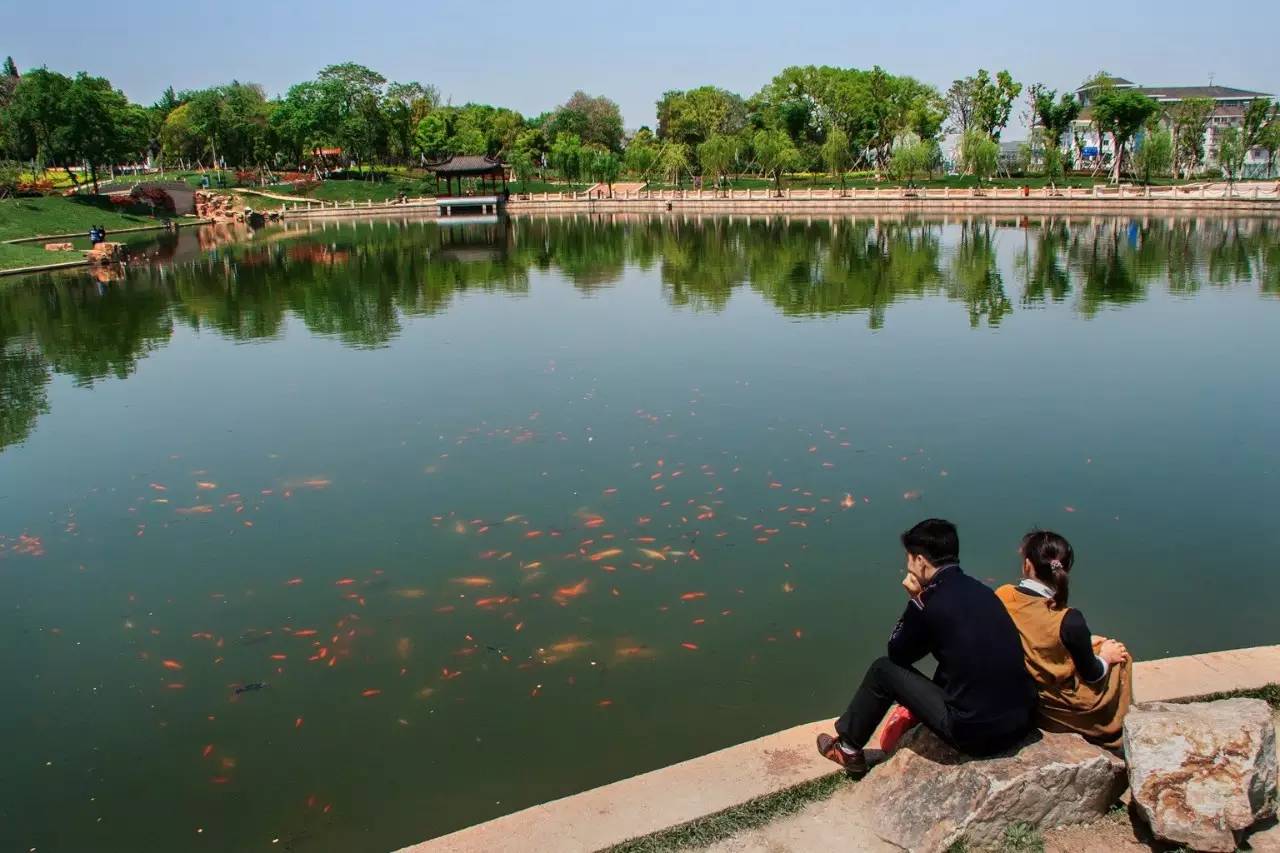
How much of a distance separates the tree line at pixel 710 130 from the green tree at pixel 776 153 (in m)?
0.16

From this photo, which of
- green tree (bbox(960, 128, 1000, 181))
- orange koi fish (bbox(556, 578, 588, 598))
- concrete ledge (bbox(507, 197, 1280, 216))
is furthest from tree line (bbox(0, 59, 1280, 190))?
orange koi fish (bbox(556, 578, 588, 598))

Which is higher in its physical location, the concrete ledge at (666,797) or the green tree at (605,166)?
the green tree at (605,166)

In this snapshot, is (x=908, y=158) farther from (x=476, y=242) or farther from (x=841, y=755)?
(x=841, y=755)

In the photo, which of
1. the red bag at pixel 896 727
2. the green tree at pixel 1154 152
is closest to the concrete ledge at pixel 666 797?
the red bag at pixel 896 727

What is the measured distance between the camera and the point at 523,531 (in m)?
7.70

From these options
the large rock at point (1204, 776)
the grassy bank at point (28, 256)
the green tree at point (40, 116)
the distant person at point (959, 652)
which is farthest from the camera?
the green tree at point (40, 116)

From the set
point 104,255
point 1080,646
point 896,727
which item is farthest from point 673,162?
point 1080,646

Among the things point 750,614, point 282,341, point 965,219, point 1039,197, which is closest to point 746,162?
point 1039,197

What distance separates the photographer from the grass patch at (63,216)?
1597 inches

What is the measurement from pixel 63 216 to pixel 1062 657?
170ft

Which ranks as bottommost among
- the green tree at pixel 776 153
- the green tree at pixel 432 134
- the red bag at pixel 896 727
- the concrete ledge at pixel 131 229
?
the red bag at pixel 896 727

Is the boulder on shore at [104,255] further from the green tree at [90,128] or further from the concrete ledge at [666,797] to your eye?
the concrete ledge at [666,797]

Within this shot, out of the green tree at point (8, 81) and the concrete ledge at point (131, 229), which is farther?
the green tree at point (8, 81)

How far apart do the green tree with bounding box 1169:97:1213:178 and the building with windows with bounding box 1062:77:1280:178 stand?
360cm
